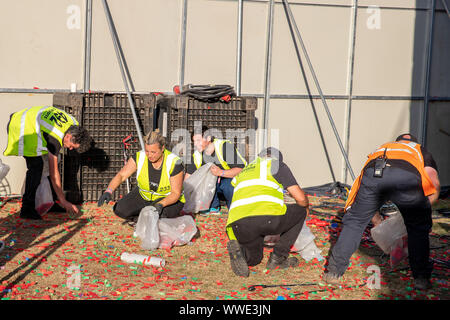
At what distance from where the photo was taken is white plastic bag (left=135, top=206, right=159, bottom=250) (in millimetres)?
5742

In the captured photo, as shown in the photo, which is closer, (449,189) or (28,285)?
(28,285)

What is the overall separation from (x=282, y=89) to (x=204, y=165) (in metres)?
2.68

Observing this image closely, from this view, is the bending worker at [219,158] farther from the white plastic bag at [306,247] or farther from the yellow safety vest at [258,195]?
the yellow safety vest at [258,195]

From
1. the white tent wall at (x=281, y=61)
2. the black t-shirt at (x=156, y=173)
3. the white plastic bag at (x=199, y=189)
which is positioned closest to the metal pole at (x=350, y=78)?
the white tent wall at (x=281, y=61)

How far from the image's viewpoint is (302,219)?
5.38 metres

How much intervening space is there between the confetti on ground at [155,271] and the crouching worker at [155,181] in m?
0.37

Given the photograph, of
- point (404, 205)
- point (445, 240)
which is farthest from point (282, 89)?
point (404, 205)

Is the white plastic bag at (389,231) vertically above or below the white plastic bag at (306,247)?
above

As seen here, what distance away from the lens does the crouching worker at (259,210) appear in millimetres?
5078

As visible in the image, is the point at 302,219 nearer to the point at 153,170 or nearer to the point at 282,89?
the point at 153,170

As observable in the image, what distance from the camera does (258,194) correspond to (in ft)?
16.7

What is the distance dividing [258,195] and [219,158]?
7.12ft

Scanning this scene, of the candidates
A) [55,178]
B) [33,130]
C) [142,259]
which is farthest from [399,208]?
[33,130]

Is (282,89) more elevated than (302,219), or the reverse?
(282,89)
